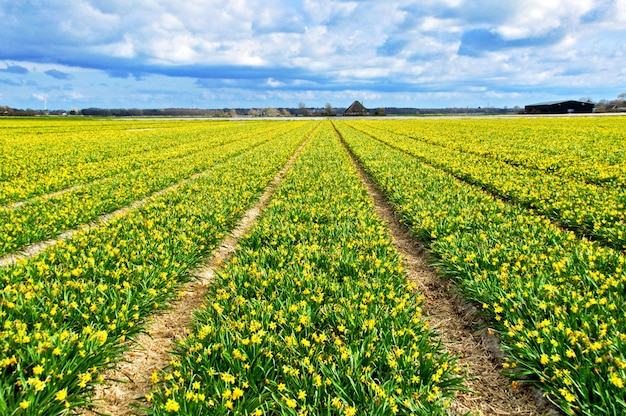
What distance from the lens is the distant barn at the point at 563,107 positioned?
13150 cm

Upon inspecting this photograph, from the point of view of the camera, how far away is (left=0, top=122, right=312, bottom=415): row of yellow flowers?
11.2 ft

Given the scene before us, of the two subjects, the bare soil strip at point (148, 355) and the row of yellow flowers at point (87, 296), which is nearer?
the row of yellow flowers at point (87, 296)

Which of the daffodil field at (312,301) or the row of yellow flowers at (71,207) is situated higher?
the daffodil field at (312,301)

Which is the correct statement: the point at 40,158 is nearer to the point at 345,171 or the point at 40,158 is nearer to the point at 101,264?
the point at 345,171

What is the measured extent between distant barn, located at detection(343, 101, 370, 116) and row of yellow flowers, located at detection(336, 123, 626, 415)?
173 meters

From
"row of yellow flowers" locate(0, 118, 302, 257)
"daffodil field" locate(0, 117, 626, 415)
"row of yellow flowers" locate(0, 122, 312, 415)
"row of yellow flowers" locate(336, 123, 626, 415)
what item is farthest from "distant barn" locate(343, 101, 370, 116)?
"row of yellow flowers" locate(0, 122, 312, 415)

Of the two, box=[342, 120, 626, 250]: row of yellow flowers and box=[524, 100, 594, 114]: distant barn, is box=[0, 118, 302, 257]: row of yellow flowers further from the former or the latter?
box=[524, 100, 594, 114]: distant barn

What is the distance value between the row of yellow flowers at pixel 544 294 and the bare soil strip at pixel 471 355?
0.18m

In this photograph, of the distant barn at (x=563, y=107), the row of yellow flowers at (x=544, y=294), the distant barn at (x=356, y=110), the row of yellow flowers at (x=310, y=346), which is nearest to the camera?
the row of yellow flowers at (x=310, y=346)

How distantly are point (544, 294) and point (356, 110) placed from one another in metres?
181

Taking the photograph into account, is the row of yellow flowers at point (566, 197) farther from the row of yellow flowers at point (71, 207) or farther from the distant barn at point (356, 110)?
the distant barn at point (356, 110)

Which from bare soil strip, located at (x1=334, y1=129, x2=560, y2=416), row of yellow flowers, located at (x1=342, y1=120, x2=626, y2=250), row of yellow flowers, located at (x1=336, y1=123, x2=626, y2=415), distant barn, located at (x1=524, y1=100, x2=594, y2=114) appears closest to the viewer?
row of yellow flowers, located at (x1=336, y1=123, x2=626, y2=415)

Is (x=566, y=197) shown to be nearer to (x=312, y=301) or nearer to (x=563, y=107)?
(x=312, y=301)

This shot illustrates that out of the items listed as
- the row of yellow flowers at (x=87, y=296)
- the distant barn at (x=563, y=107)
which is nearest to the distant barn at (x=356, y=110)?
the distant barn at (x=563, y=107)
